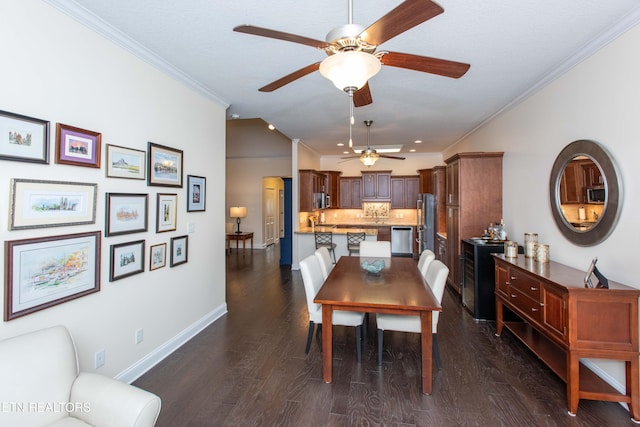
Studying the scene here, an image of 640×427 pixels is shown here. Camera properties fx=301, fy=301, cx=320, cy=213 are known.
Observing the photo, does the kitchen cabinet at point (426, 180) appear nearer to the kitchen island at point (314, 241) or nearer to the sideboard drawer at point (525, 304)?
the kitchen island at point (314, 241)

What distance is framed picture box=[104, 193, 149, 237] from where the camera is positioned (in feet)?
7.70

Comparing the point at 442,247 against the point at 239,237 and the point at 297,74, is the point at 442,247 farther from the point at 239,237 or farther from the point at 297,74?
the point at 239,237

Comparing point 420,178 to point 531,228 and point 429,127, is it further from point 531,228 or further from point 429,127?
point 531,228

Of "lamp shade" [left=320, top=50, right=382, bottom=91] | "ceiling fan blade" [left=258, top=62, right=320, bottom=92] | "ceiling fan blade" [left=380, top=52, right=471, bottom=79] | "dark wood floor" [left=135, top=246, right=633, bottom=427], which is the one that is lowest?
"dark wood floor" [left=135, top=246, right=633, bottom=427]

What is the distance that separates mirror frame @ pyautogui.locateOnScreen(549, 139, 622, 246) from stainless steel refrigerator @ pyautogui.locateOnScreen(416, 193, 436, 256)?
3362mm

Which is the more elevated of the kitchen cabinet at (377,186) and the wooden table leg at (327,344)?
the kitchen cabinet at (377,186)

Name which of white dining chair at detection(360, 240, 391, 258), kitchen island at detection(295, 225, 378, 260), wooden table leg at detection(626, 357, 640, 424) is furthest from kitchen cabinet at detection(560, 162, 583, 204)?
kitchen island at detection(295, 225, 378, 260)

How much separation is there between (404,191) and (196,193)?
621 centimetres

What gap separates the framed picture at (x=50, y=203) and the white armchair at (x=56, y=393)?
72 cm

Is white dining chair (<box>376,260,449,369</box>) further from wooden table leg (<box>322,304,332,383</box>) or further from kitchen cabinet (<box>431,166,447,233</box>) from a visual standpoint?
kitchen cabinet (<box>431,166,447,233</box>)

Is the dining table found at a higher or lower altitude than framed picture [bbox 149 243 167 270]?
lower

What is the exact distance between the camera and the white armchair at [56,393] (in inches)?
52.7

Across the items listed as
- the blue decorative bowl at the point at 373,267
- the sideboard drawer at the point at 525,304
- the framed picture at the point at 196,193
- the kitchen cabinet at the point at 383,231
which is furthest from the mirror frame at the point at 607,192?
the kitchen cabinet at the point at 383,231

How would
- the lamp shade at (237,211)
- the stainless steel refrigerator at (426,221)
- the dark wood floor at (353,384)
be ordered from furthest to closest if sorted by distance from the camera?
1. the lamp shade at (237,211)
2. the stainless steel refrigerator at (426,221)
3. the dark wood floor at (353,384)
